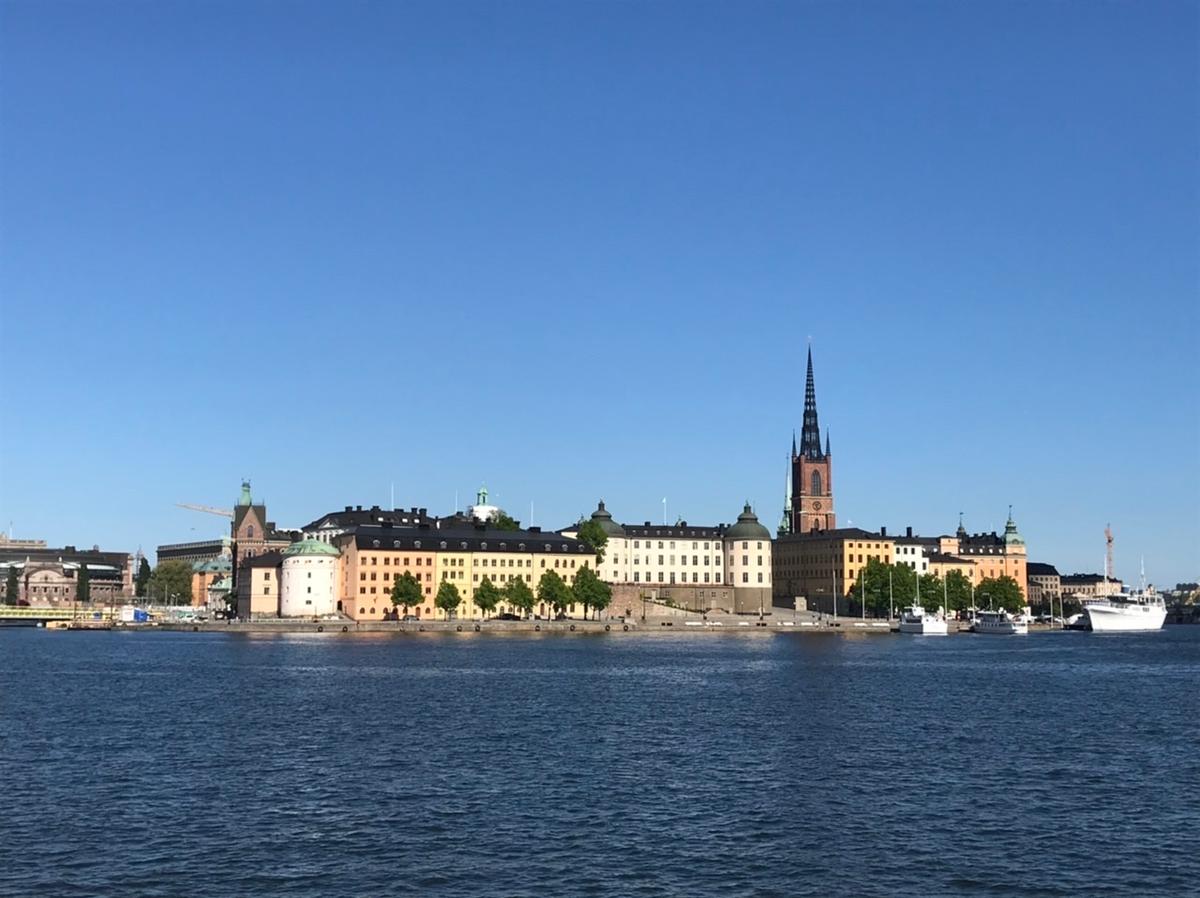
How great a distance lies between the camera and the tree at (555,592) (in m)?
147

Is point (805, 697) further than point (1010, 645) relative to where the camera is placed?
No

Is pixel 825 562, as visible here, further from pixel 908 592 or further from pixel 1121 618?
pixel 1121 618

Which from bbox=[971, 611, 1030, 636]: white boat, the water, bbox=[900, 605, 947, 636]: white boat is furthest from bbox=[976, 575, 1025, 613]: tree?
the water

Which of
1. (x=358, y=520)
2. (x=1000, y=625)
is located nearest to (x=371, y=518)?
(x=358, y=520)

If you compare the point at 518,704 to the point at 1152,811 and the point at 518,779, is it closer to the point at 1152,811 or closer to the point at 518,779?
the point at 518,779

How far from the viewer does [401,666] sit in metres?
79.2

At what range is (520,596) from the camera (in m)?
146

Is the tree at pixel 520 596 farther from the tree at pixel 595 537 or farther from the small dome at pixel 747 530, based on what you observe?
the small dome at pixel 747 530

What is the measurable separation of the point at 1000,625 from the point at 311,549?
76.1m

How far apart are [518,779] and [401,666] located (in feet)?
149

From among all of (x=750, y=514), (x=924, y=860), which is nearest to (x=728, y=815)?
(x=924, y=860)

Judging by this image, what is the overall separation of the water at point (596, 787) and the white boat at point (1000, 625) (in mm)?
90490

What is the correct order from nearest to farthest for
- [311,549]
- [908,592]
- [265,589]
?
[311,549]
[265,589]
[908,592]

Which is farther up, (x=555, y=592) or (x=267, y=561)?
(x=267, y=561)
